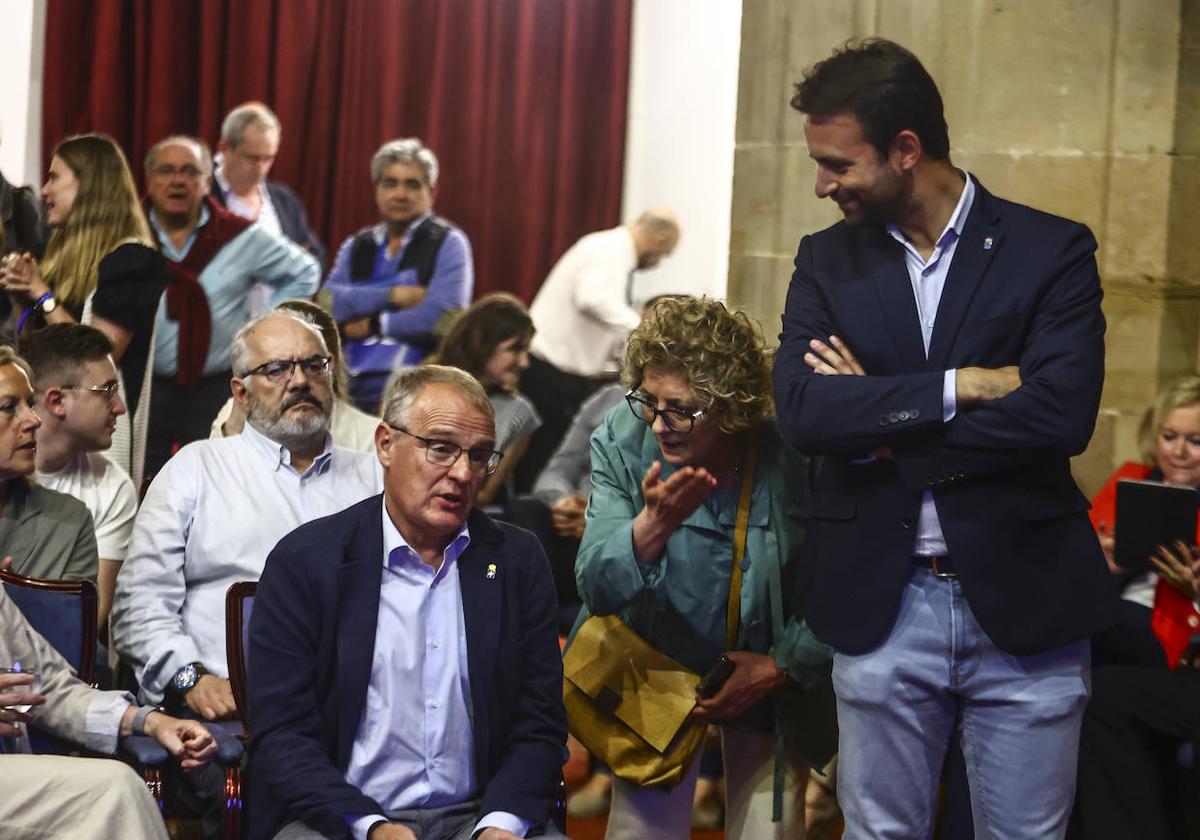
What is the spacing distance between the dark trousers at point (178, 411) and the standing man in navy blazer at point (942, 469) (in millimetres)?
3114

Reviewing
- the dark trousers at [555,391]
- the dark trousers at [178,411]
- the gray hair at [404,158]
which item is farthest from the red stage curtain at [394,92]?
the dark trousers at [178,411]

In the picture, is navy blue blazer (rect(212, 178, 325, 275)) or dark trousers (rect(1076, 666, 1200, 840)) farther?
navy blue blazer (rect(212, 178, 325, 275))

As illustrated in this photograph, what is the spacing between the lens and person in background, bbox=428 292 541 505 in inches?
213

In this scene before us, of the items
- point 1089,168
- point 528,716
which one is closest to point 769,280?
point 1089,168

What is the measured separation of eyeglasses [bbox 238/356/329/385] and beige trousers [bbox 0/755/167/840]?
45.1 inches

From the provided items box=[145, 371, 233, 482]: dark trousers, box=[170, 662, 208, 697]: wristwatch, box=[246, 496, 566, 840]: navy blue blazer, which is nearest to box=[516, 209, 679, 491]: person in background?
box=[145, 371, 233, 482]: dark trousers

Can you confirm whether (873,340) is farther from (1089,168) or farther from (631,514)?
(1089,168)

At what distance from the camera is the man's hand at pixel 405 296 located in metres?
6.39

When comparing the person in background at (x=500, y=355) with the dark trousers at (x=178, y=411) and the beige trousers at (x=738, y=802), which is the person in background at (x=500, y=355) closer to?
the dark trousers at (x=178, y=411)

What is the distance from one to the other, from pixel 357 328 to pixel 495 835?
164 inches

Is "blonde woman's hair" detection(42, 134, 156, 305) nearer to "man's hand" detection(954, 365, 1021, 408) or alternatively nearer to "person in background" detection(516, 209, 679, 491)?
"person in background" detection(516, 209, 679, 491)

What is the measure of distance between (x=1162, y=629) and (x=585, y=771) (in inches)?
65.4

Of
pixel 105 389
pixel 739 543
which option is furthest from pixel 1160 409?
pixel 105 389

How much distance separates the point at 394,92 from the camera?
26.3 ft
